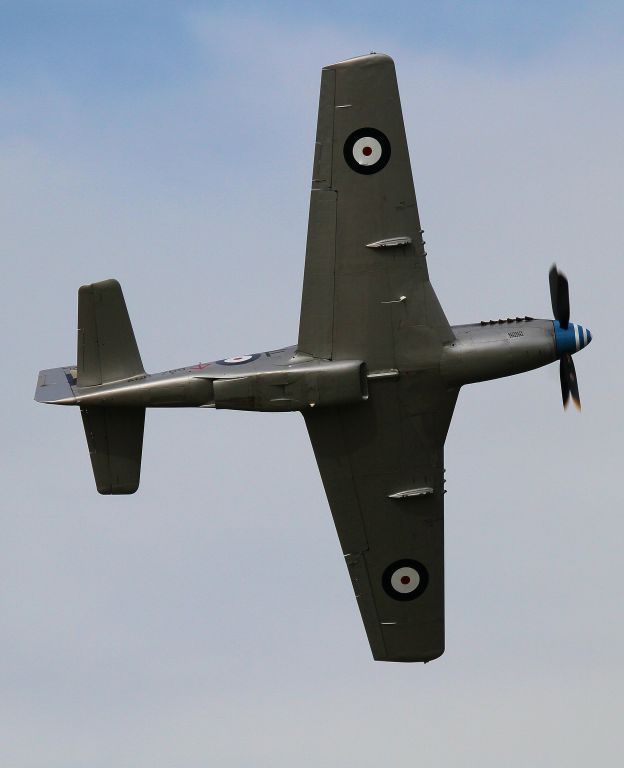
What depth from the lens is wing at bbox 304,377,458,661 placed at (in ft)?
102

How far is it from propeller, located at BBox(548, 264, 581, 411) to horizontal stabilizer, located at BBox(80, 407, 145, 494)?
728cm

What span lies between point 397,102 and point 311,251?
2817 mm

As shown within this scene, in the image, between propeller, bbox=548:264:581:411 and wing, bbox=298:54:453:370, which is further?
propeller, bbox=548:264:581:411

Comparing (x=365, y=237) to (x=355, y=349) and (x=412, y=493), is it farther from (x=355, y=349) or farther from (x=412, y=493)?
(x=412, y=493)

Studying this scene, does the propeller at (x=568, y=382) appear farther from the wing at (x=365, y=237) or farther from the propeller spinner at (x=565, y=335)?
the wing at (x=365, y=237)

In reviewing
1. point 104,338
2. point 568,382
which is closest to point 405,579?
point 568,382

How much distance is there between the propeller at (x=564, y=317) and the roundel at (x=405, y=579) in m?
4.14

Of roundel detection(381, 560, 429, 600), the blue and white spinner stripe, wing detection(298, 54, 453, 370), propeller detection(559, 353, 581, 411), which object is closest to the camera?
wing detection(298, 54, 453, 370)

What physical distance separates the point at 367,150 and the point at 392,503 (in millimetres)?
6624

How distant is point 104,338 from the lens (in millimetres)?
30094

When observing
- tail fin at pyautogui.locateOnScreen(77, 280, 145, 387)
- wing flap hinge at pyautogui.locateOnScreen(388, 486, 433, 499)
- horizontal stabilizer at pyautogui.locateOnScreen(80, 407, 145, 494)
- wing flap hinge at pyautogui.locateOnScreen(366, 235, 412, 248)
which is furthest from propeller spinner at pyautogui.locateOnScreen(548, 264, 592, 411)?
horizontal stabilizer at pyautogui.locateOnScreen(80, 407, 145, 494)

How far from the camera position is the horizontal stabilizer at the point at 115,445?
3059cm

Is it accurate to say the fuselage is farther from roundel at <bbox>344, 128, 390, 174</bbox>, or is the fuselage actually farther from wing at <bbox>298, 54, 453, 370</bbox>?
roundel at <bbox>344, 128, 390, 174</bbox>

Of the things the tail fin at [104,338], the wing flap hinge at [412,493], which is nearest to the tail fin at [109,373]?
the tail fin at [104,338]
